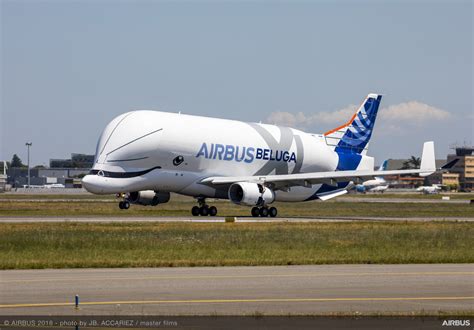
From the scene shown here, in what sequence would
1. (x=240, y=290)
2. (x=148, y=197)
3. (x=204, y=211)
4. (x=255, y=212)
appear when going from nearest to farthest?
(x=240, y=290), (x=255, y=212), (x=204, y=211), (x=148, y=197)

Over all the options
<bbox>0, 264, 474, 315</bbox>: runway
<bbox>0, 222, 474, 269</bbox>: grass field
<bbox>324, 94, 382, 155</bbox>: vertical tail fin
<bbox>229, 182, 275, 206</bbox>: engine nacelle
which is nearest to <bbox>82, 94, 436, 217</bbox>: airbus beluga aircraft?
<bbox>229, 182, 275, 206</bbox>: engine nacelle

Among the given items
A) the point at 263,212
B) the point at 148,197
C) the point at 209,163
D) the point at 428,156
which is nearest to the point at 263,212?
the point at 263,212

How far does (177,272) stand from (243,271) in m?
1.76

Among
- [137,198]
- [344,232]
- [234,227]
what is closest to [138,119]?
[137,198]

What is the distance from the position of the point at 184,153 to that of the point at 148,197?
204 inches

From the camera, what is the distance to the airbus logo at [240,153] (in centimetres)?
5659

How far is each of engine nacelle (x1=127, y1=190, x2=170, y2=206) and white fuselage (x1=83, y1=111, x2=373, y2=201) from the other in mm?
2474

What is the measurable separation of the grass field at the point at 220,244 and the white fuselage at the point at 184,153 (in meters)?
11.4

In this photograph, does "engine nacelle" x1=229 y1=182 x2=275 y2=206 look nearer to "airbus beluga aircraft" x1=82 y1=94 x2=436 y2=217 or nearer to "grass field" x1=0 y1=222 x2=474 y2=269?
"airbus beluga aircraft" x1=82 y1=94 x2=436 y2=217

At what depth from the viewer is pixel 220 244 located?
3253 centimetres

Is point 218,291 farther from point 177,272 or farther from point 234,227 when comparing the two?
point 234,227

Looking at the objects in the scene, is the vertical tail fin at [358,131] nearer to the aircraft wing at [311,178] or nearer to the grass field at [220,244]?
the aircraft wing at [311,178]

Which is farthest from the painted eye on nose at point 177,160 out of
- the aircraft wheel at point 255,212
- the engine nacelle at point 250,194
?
the aircraft wheel at point 255,212

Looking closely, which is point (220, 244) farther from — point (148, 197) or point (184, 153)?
point (148, 197)
